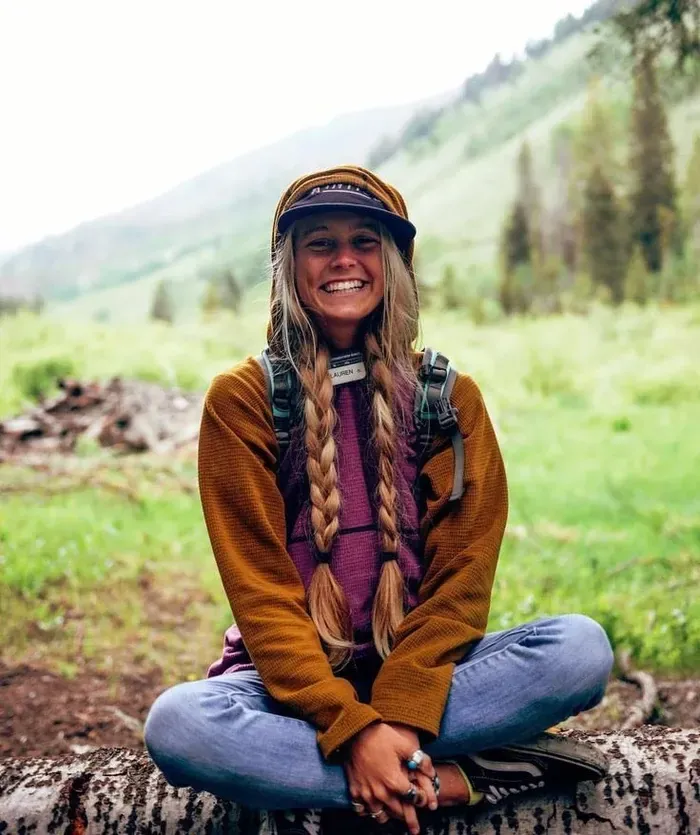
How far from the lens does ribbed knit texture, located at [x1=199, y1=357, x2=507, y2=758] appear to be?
2109 millimetres

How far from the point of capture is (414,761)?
2.01 meters

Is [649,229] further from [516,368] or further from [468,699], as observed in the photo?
[468,699]

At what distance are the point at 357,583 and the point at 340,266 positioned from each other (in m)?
0.84

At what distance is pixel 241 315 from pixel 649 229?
3.49 meters

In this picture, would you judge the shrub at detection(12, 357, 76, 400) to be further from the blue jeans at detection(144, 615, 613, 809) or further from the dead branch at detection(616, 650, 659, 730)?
the blue jeans at detection(144, 615, 613, 809)

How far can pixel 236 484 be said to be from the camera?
7.61 ft

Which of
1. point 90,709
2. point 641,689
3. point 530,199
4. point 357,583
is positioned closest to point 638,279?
point 530,199

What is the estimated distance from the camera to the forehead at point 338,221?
2494mm

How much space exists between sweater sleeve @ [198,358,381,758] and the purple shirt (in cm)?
6

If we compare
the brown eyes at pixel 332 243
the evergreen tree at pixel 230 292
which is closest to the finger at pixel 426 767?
the brown eyes at pixel 332 243

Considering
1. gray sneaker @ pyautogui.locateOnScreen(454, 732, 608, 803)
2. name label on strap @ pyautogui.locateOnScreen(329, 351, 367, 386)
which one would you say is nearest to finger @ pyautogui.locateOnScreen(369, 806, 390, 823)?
gray sneaker @ pyautogui.locateOnScreen(454, 732, 608, 803)

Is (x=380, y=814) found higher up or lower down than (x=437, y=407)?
lower down

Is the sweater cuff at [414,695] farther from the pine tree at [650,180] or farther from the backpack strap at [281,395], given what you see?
the pine tree at [650,180]

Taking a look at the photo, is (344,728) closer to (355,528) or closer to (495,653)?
(495,653)
